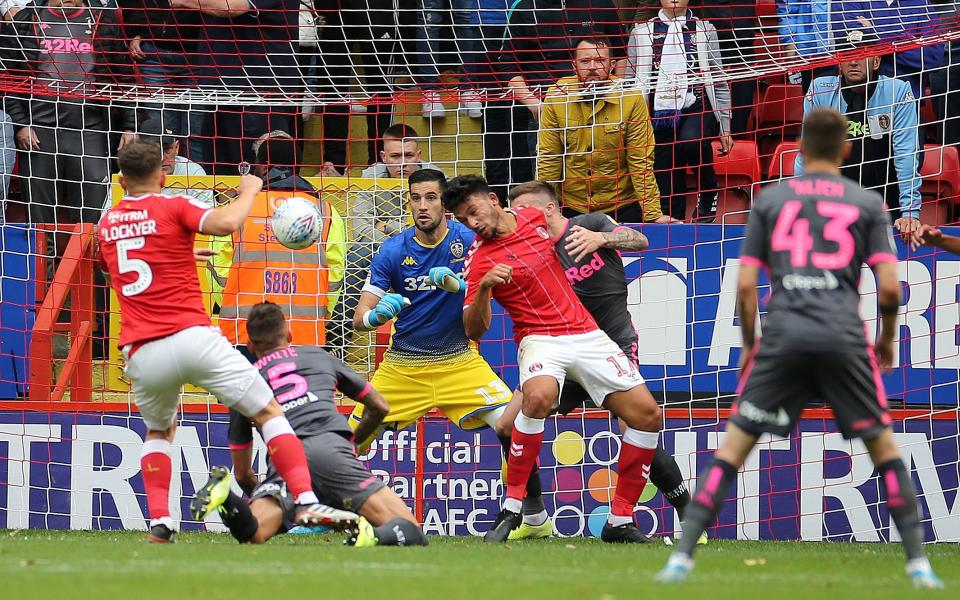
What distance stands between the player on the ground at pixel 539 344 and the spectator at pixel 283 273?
93.4 inches

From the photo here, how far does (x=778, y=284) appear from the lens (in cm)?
555

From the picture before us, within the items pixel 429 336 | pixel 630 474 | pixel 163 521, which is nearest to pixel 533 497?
pixel 630 474

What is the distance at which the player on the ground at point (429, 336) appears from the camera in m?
8.91

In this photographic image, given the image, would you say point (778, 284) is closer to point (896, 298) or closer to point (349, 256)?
point (896, 298)

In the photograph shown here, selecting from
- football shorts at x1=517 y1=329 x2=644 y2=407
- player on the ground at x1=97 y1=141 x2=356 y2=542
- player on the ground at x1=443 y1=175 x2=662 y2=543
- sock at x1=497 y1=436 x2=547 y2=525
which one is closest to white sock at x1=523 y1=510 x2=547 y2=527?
sock at x1=497 y1=436 x2=547 y2=525

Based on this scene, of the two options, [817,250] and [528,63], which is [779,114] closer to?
[528,63]

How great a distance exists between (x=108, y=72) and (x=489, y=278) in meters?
4.23

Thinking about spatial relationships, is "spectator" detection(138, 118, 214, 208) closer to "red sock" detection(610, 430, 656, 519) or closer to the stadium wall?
the stadium wall

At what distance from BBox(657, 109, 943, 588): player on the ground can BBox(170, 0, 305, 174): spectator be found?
494cm

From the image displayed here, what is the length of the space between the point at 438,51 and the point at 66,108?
336cm

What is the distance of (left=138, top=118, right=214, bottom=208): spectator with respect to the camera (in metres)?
10.1

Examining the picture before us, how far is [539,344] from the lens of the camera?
800 centimetres

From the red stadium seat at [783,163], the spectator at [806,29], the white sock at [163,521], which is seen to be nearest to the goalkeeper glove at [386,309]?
the white sock at [163,521]

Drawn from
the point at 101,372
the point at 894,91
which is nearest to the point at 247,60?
the point at 101,372
